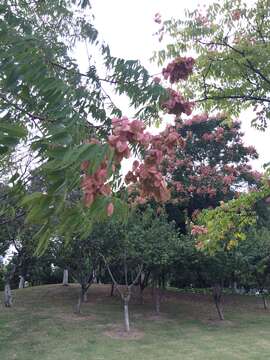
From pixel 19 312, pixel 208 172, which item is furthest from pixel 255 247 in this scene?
pixel 19 312

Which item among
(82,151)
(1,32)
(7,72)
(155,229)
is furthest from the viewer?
(155,229)

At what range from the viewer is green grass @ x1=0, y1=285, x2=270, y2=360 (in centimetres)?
1166

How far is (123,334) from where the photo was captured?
14.0m

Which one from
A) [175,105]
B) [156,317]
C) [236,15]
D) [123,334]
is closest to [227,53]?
[236,15]

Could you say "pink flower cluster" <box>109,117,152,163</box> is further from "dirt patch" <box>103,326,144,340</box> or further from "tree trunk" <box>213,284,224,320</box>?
"tree trunk" <box>213,284,224,320</box>

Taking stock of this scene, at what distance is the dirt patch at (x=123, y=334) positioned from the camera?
44.6ft

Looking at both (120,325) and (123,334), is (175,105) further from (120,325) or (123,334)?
(120,325)

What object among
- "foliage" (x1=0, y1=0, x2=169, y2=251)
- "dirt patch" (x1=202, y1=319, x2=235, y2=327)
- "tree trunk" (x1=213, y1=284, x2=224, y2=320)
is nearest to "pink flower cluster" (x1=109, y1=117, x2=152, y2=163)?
"foliage" (x1=0, y1=0, x2=169, y2=251)

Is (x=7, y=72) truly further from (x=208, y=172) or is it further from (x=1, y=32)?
(x=208, y=172)

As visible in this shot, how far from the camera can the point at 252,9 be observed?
507cm

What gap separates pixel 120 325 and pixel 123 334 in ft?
3.85

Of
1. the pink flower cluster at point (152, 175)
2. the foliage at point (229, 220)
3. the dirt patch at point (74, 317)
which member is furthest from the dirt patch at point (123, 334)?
the pink flower cluster at point (152, 175)

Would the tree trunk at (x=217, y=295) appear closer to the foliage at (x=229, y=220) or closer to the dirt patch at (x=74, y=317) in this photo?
the dirt patch at (x=74, y=317)

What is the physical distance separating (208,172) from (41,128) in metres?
18.8
